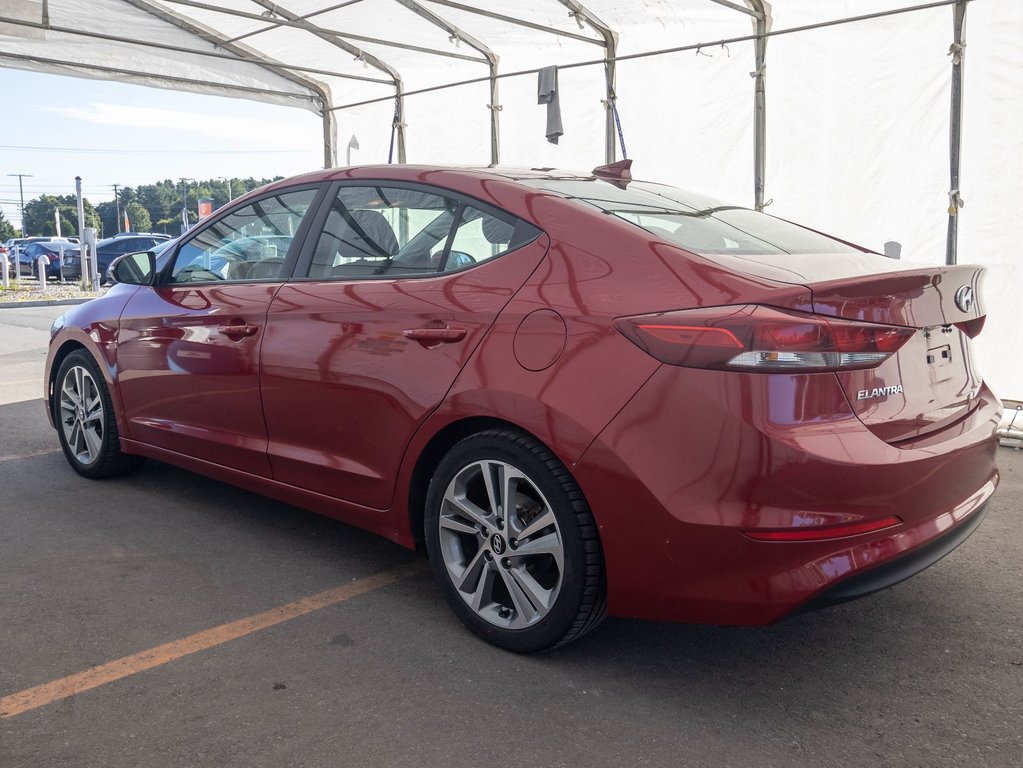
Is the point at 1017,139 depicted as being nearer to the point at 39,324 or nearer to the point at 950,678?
the point at 950,678

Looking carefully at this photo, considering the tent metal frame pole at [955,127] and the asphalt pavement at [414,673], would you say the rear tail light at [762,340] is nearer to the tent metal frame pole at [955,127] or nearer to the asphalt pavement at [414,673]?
the asphalt pavement at [414,673]

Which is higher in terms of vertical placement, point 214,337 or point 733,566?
point 214,337

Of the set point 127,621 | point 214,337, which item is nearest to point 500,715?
point 127,621

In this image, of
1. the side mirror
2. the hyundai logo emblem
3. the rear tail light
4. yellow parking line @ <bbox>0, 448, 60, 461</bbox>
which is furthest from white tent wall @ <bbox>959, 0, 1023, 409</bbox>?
yellow parking line @ <bbox>0, 448, 60, 461</bbox>

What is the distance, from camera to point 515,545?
279 centimetres

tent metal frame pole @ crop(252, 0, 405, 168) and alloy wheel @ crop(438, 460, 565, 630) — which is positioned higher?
tent metal frame pole @ crop(252, 0, 405, 168)

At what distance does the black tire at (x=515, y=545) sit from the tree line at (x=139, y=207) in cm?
10912

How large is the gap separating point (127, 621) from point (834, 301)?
2.43m

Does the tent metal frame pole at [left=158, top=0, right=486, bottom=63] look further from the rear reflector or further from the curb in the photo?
the curb

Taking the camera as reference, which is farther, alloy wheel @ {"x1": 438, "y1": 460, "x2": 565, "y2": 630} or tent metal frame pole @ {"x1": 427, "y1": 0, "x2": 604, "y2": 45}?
tent metal frame pole @ {"x1": 427, "y1": 0, "x2": 604, "y2": 45}

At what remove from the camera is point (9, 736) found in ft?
7.70

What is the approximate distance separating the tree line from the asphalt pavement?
10850 centimetres

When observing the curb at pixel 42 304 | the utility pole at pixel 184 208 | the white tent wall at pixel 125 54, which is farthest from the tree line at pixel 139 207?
the white tent wall at pixel 125 54

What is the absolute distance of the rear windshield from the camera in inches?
113
